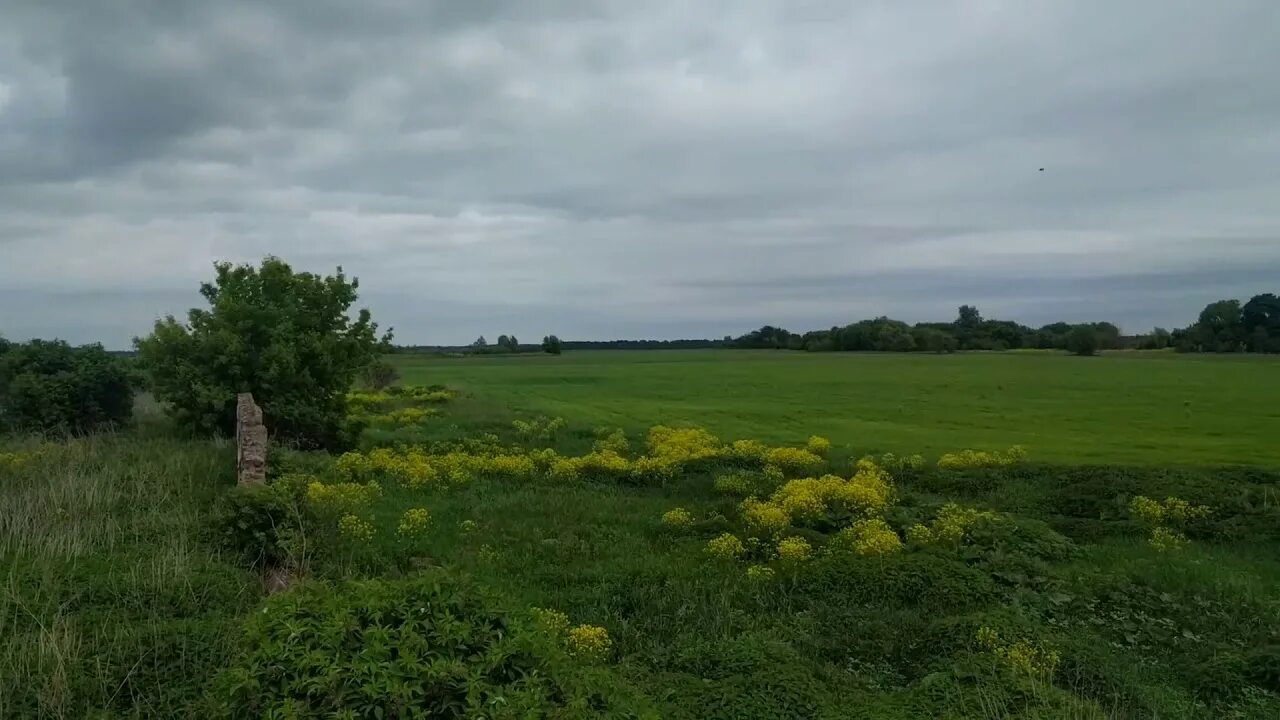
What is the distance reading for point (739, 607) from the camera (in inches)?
347

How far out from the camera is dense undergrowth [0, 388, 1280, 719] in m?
4.80

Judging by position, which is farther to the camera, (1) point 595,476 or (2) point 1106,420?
(2) point 1106,420

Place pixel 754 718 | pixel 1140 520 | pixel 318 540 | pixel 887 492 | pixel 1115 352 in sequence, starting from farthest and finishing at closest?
pixel 1115 352 → pixel 887 492 → pixel 1140 520 → pixel 318 540 → pixel 754 718

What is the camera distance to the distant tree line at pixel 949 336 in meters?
81.5

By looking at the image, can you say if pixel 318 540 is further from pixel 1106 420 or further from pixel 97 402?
pixel 1106 420

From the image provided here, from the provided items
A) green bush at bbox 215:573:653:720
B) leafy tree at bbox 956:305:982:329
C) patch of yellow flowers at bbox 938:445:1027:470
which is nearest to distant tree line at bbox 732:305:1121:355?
leafy tree at bbox 956:305:982:329

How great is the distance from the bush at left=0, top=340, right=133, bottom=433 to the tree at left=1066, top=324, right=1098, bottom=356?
7111cm

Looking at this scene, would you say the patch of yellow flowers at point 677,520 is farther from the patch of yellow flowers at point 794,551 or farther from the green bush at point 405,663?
the green bush at point 405,663

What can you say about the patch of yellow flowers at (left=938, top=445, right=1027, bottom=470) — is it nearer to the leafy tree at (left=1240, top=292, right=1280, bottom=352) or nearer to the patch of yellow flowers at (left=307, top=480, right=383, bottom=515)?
the patch of yellow flowers at (left=307, top=480, right=383, bottom=515)

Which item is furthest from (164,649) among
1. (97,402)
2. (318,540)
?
(97,402)

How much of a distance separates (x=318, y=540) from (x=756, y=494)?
717cm

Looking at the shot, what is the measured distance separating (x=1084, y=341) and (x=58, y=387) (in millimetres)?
75189

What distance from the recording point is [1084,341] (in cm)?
7300

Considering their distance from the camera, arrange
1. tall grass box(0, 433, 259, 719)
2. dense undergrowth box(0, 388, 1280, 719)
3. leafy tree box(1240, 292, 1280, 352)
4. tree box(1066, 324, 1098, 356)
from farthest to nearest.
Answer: tree box(1066, 324, 1098, 356) → leafy tree box(1240, 292, 1280, 352) → tall grass box(0, 433, 259, 719) → dense undergrowth box(0, 388, 1280, 719)
